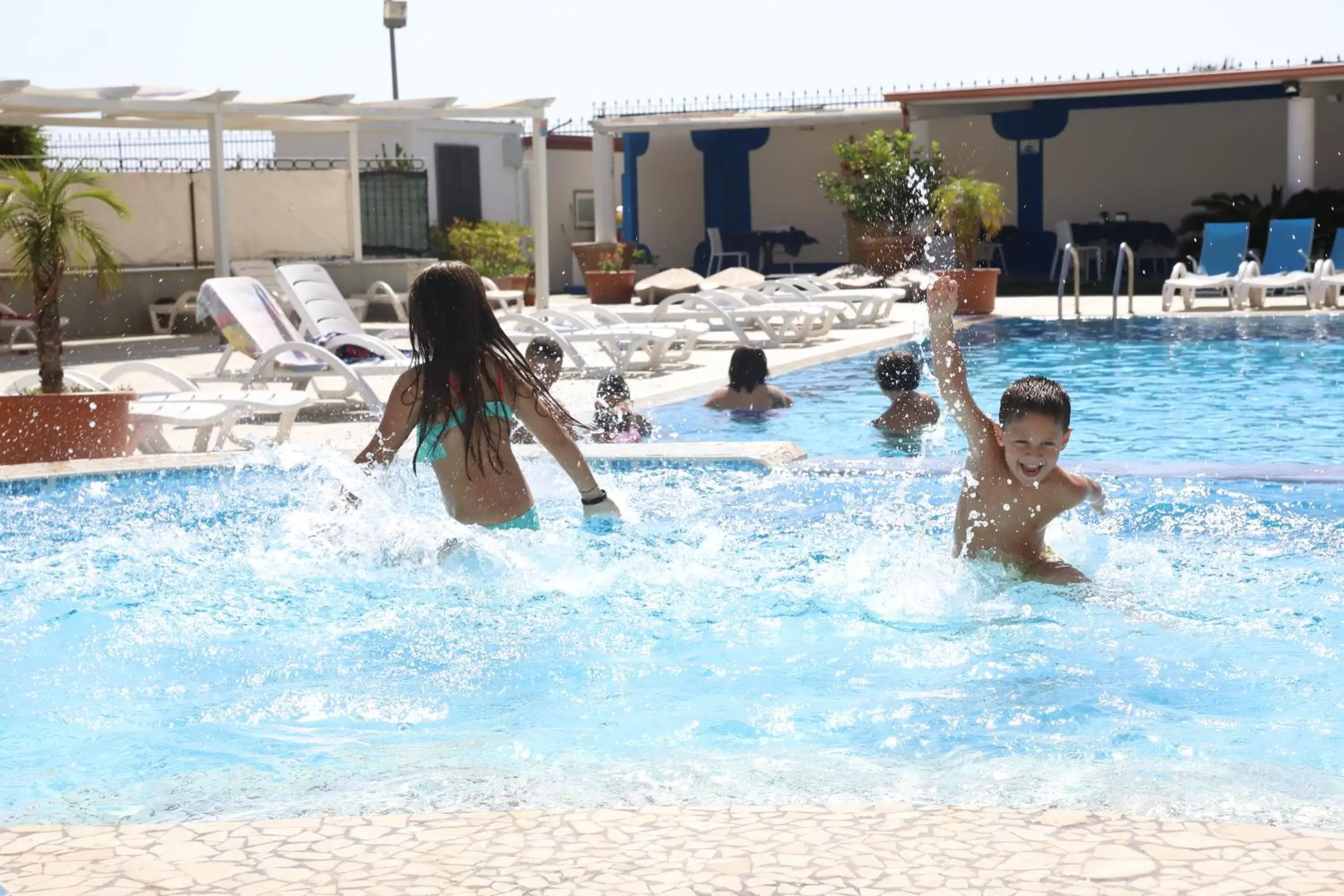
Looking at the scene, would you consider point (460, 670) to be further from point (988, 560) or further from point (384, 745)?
point (988, 560)

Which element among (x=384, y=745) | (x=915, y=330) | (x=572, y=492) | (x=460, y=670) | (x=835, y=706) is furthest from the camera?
(x=915, y=330)

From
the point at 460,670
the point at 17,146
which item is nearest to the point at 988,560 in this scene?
the point at 460,670

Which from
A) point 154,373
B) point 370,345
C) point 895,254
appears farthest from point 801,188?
point 154,373

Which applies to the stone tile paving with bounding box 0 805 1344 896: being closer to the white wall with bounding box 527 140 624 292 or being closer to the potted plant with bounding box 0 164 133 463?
the potted plant with bounding box 0 164 133 463

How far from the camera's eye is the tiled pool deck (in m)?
2.61

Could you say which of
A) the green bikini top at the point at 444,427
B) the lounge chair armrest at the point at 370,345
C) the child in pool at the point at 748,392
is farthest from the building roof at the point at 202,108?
the green bikini top at the point at 444,427

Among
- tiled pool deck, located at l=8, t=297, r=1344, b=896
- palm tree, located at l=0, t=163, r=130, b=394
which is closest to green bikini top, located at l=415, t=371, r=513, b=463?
tiled pool deck, located at l=8, t=297, r=1344, b=896

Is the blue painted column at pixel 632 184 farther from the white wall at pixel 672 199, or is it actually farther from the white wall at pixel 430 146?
the white wall at pixel 430 146

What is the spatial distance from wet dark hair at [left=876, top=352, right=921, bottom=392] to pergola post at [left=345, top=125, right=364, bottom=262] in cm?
1143

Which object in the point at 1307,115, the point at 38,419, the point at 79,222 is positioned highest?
the point at 1307,115

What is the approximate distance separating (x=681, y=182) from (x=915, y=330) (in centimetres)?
1265

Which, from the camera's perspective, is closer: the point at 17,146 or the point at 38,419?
the point at 38,419

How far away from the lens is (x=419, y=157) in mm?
26609

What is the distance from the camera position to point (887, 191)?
2184 cm
